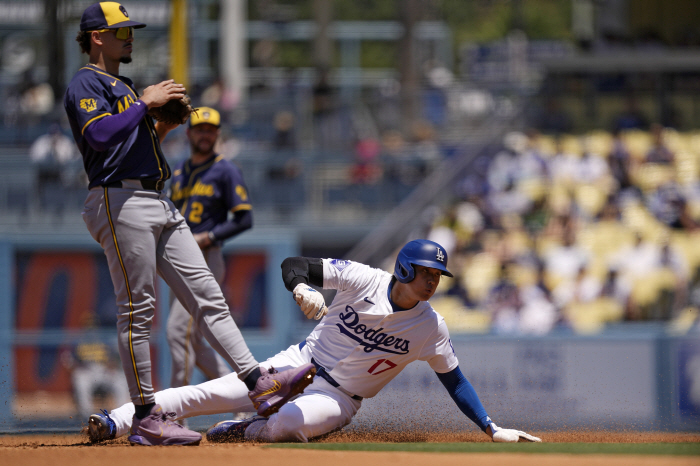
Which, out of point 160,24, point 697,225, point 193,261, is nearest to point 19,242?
point 193,261

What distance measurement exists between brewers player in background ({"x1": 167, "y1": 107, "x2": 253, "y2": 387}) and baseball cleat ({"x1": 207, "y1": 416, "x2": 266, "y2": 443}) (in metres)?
0.84

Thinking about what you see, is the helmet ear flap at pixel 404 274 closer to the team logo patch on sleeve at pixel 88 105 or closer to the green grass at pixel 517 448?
the green grass at pixel 517 448

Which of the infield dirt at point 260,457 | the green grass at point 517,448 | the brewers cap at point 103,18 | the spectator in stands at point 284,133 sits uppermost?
the brewers cap at point 103,18

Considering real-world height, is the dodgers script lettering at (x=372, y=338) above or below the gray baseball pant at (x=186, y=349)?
above

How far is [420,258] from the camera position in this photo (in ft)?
14.8

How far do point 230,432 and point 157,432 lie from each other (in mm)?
658

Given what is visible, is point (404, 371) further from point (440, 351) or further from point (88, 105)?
point (88, 105)

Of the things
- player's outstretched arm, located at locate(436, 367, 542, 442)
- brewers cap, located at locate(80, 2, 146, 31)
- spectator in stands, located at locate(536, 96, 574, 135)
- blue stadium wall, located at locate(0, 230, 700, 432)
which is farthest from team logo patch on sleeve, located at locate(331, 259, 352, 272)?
spectator in stands, located at locate(536, 96, 574, 135)

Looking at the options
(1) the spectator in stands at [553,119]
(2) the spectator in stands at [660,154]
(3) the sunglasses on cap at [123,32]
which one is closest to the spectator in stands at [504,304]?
(2) the spectator in stands at [660,154]

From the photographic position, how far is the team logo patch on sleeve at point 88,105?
13.5 ft

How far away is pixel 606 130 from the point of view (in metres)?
13.8

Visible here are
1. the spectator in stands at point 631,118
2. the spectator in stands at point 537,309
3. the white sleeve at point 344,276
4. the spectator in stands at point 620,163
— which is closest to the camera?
the white sleeve at point 344,276

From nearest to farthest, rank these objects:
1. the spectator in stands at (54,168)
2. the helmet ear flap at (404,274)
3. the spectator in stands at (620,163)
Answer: the helmet ear flap at (404,274), the spectator in stands at (620,163), the spectator in stands at (54,168)

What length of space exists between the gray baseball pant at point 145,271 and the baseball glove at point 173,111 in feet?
1.44
